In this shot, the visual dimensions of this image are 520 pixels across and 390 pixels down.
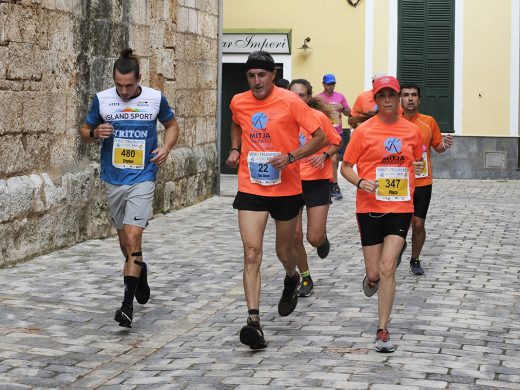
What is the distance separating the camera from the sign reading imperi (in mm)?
24531

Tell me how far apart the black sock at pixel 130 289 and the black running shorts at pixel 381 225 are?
60.2 inches

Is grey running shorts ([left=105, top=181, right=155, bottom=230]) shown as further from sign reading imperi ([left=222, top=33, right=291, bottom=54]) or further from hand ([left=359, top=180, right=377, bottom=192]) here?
sign reading imperi ([left=222, top=33, right=291, bottom=54])

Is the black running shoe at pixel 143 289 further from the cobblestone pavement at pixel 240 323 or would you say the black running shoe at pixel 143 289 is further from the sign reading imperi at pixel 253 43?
the sign reading imperi at pixel 253 43

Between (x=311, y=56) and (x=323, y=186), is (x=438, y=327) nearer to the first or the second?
(x=323, y=186)

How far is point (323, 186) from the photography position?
32.7 feet

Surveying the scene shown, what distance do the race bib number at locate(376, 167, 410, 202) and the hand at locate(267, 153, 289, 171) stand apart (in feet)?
1.89

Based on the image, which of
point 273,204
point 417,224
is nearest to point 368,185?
point 273,204

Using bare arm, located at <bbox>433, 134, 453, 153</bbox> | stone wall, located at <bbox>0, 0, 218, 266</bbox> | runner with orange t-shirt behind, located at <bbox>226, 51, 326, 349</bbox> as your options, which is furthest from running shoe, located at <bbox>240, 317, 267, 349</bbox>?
stone wall, located at <bbox>0, 0, 218, 266</bbox>

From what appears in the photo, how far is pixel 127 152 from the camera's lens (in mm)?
8469

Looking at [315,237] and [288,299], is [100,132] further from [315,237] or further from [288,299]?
[315,237]

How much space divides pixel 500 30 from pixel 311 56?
3644mm

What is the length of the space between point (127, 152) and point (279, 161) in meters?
1.24

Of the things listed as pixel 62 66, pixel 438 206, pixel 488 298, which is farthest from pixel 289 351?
pixel 438 206

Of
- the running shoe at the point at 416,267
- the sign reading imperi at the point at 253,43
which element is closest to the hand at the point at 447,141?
the running shoe at the point at 416,267
